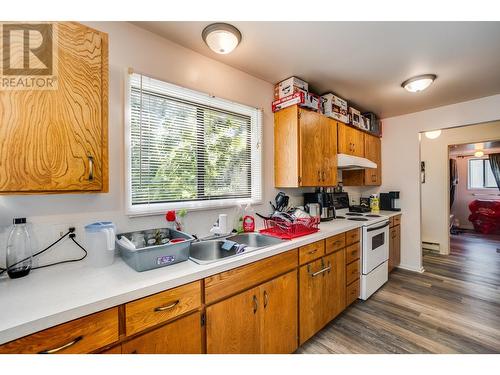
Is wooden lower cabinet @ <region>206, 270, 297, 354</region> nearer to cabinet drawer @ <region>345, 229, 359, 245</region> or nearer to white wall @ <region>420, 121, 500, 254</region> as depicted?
cabinet drawer @ <region>345, 229, 359, 245</region>

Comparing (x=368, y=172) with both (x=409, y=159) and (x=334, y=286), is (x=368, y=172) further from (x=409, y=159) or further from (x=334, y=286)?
(x=334, y=286)

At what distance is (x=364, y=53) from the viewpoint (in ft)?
5.83

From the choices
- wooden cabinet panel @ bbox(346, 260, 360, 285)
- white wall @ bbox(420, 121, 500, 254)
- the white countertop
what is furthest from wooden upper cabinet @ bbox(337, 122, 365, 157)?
white wall @ bbox(420, 121, 500, 254)

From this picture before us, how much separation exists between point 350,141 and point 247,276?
7.63 feet

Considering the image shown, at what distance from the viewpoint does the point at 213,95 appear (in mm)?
1847

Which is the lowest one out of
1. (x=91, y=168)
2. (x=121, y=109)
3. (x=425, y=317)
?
(x=425, y=317)

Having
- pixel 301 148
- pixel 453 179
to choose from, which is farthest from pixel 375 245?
pixel 453 179

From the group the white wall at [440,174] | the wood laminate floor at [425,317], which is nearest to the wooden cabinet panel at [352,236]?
the wood laminate floor at [425,317]

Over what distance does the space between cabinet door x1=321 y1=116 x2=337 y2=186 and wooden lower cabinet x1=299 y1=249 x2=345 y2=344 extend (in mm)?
822

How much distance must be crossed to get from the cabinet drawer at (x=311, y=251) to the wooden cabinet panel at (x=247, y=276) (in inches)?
2.8

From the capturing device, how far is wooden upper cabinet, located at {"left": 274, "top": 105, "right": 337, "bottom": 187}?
84.3 inches
